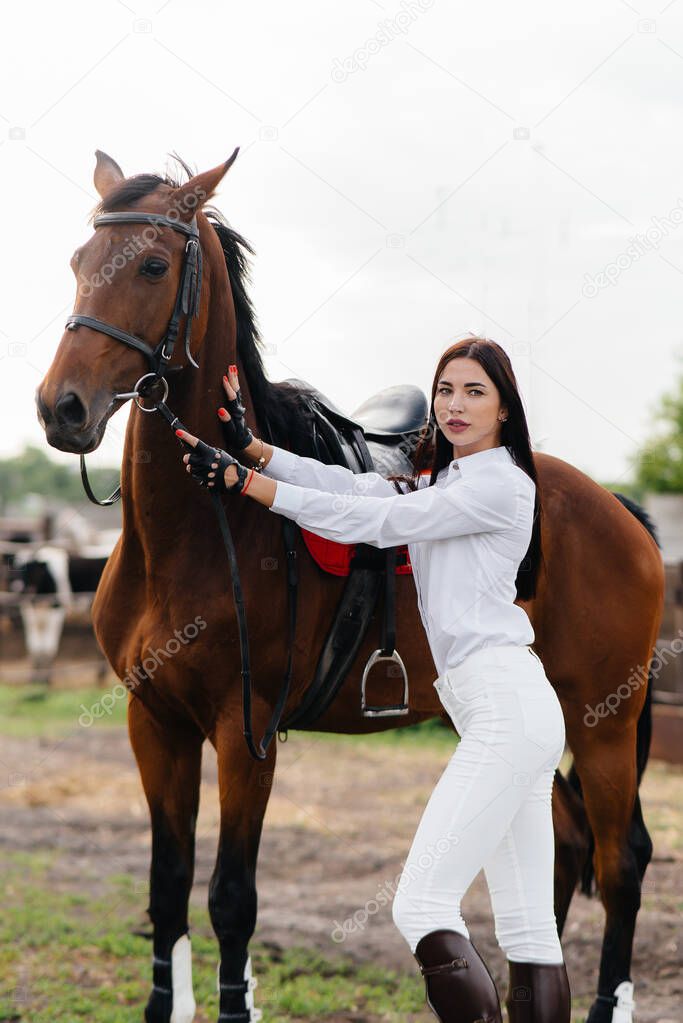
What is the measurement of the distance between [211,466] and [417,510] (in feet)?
1.74

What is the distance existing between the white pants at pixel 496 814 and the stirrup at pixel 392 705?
834 mm

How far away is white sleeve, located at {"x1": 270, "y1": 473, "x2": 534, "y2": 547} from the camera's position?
Result: 96.3 inches

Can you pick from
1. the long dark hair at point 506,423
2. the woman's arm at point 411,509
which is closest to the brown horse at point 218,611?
the woman's arm at point 411,509

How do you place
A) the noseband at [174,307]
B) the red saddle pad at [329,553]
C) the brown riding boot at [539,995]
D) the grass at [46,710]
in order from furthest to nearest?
the grass at [46,710]
the red saddle pad at [329,553]
the noseband at [174,307]
the brown riding boot at [539,995]

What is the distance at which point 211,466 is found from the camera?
2.54m

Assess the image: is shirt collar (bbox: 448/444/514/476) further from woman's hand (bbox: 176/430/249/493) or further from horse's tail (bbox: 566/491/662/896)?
horse's tail (bbox: 566/491/662/896)

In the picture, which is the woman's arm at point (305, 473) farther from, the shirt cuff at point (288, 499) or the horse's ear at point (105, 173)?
the horse's ear at point (105, 173)

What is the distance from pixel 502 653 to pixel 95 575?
11483 millimetres

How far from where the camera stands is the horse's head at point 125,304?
100 inches

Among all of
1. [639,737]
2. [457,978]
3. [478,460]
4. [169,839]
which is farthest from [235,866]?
[639,737]

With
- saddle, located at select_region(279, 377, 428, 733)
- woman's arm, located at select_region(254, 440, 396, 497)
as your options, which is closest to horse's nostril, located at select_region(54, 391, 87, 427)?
woman's arm, located at select_region(254, 440, 396, 497)

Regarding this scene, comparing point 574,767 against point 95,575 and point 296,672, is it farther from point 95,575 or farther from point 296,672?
point 95,575

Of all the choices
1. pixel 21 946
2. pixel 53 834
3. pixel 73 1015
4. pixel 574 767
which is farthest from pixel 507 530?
pixel 53 834

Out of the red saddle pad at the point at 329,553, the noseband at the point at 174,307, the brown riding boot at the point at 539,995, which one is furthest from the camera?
the red saddle pad at the point at 329,553
